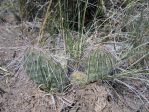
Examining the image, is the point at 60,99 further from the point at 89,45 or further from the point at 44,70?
the point at 89,45

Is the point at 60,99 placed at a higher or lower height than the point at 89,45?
lower

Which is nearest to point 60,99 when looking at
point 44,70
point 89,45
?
point 44,70

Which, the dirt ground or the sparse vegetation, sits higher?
the sparse vegetation

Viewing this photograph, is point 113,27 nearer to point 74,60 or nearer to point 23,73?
point 74,60

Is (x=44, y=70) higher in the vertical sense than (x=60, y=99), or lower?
higher

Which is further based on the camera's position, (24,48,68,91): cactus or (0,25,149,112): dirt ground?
(0,25,149,112): dirt ground

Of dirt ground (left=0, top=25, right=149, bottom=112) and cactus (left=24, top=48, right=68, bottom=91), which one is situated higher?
cactus (left=24, top=48, right=68, bottom=91)

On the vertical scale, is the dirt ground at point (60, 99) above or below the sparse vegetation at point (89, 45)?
below

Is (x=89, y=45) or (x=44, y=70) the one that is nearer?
(x=44, y=70)
